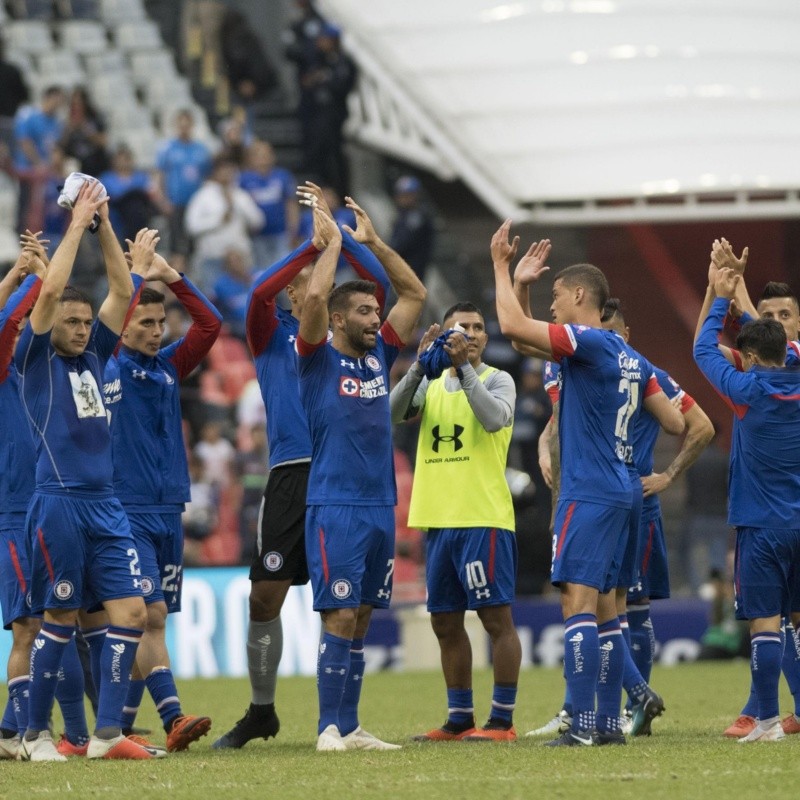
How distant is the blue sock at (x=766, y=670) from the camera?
10211mm

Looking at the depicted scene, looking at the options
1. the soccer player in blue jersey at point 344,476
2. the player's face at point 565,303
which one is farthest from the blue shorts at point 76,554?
the player's face at point 565,303

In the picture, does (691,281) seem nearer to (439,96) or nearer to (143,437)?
(439,96)

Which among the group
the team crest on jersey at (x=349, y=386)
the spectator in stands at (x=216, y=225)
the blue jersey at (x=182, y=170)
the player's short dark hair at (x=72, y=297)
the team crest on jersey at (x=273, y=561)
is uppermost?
the blue jersey at (x=182, y=170)

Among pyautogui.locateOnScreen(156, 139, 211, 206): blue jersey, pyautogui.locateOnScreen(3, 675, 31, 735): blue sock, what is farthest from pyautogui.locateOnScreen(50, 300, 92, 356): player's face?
pyautogui.locateOnScreen(156, 139, 211, 206): blue jersey

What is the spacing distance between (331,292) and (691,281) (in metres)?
16.4

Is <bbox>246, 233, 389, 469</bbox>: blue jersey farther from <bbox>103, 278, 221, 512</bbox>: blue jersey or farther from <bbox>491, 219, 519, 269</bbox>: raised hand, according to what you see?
<bbox>491, 219, 519, 269</bbox>: raised hand

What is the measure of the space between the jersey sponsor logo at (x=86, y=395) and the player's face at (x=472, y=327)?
239cm

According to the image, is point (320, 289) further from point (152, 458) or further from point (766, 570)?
point (766, 570)

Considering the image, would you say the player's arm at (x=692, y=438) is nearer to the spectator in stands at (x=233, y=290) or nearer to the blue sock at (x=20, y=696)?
the blue sock at (x=20, y=696)

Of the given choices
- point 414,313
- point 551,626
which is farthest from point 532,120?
point 414,313

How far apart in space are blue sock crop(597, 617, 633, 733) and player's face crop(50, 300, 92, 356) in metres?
3.32

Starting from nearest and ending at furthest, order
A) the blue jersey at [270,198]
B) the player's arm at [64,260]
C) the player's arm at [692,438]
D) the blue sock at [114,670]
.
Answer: the player's arm at [64,260] < the blue sock at [114,670] < the player's arm at [692,438] < the blue jersey at [270,198]

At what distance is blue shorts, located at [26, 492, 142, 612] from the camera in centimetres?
972

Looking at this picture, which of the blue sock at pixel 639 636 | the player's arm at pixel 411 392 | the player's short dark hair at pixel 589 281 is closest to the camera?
the player's short dark hair at pixel 589 281
